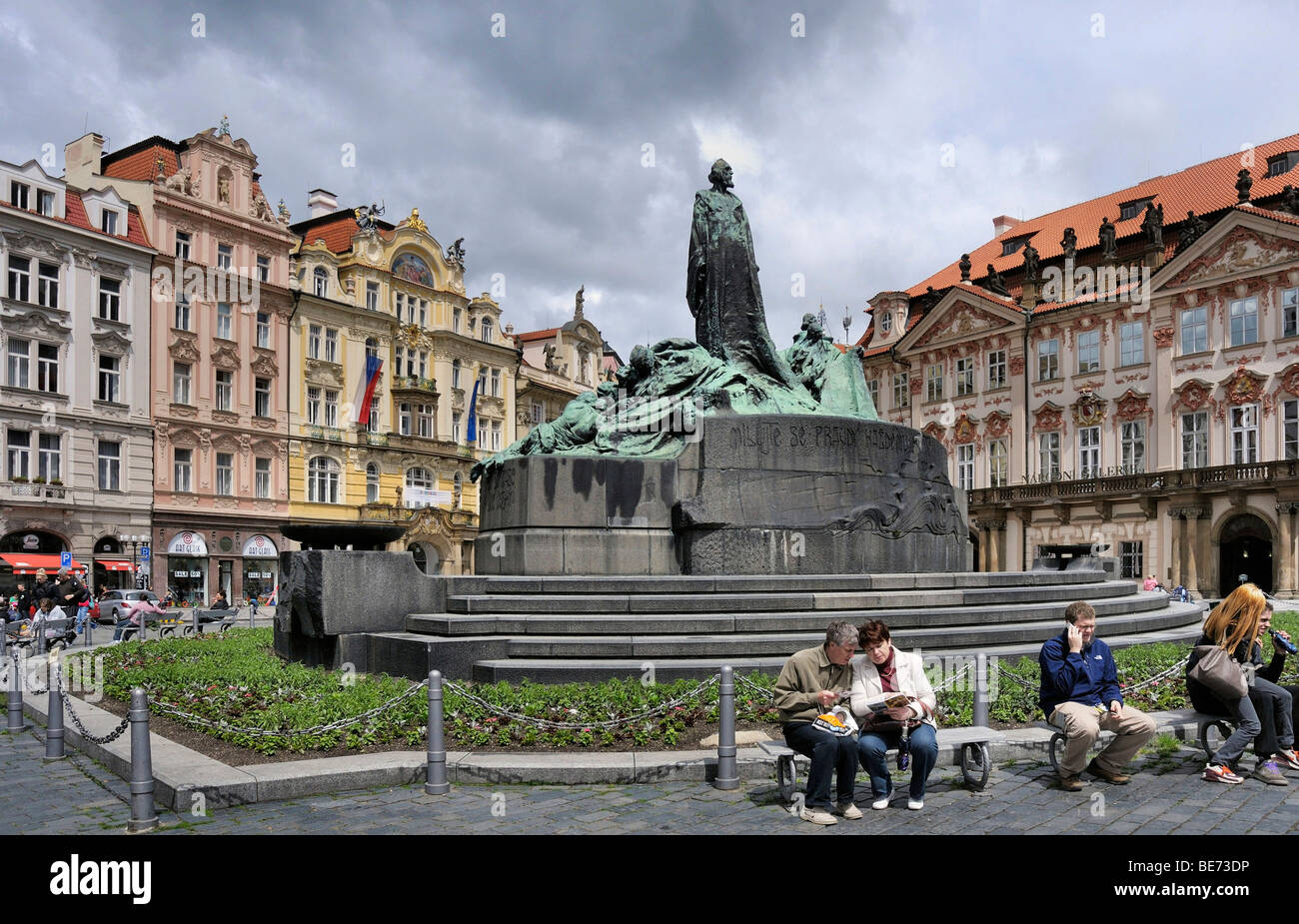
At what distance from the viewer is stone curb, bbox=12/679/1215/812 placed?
711 cm

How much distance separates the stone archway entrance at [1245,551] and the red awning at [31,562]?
39.3 meters

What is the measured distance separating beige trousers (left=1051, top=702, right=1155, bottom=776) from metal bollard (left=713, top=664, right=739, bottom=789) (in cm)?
219

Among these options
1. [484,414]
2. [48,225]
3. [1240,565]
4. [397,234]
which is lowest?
[1240,565]

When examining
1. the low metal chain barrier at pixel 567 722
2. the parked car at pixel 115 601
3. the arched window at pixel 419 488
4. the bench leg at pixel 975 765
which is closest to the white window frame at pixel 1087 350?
the arched window at pixel 419 488

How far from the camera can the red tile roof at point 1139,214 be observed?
42.4m

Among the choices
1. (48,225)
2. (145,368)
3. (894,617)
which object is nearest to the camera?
(894,617)

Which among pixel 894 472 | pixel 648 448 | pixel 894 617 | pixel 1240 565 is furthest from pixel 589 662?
pixel 1240 565

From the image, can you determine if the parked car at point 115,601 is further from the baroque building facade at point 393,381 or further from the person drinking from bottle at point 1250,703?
the person drinking from bottle at point 1250,703

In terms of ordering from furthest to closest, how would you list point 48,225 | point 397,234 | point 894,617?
point 397,234, point 48,225, point 894,617

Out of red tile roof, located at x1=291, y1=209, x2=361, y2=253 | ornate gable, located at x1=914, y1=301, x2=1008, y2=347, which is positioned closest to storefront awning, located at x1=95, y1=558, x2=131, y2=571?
red tile roof, located at x1=291, y1=209, x2=361, y2=253

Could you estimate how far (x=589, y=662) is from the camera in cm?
1016

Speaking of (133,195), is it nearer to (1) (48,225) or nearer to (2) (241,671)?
(1) (48,225)

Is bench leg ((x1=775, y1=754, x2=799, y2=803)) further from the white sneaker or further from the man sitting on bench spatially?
the white sneaker

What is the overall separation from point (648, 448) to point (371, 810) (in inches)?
304
